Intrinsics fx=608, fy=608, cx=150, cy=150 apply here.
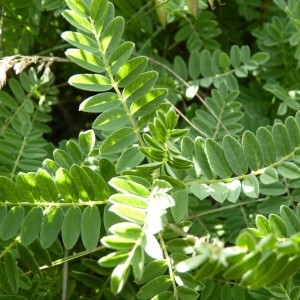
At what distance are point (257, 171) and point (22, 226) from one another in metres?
0.37

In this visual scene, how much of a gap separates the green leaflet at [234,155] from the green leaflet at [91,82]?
214 millimetres

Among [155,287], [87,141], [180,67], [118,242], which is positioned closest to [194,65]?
[180,67]

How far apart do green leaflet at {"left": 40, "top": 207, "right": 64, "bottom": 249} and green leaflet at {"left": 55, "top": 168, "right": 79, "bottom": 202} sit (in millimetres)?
26

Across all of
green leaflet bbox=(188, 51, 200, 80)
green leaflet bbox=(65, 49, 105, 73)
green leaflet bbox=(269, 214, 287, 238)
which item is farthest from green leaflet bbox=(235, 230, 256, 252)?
green leaflet bbox=(188, 51, 200, 80)

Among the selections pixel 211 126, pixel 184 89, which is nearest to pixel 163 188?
pixel 211 126

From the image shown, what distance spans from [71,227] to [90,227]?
1.1 inches

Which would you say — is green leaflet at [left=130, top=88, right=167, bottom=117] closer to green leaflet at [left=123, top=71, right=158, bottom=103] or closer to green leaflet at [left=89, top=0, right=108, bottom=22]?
green leaflet at [left=123, top=71, right=158, bottom=103]

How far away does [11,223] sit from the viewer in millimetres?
916

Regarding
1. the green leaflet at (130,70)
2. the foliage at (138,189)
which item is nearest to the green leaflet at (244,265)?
the foliage at (138,189)

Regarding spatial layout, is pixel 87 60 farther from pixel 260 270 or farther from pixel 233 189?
pixel 260 270

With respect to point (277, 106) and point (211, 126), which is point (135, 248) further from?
point (277, 106)

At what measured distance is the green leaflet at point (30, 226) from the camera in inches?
35.9

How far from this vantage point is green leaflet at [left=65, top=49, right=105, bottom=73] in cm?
98

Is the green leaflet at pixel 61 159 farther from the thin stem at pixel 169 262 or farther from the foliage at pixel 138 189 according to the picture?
the thin stem at pixel 169 262
